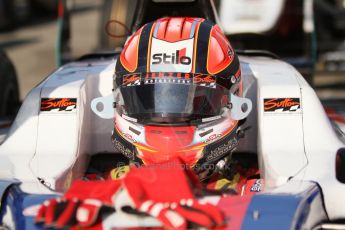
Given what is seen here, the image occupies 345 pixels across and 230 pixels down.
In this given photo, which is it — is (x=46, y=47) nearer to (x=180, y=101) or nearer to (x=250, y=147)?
(x=250, y=147)

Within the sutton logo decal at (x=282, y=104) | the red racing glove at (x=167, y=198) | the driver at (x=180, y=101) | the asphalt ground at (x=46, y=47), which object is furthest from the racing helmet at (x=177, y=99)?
the asphalt ground at (x=46, y=47)

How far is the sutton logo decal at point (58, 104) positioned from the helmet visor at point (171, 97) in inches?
13.7

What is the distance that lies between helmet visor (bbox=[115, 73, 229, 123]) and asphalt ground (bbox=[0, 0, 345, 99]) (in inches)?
159

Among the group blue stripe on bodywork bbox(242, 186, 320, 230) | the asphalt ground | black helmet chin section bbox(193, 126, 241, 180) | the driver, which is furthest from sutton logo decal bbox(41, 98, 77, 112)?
the asphalt ground

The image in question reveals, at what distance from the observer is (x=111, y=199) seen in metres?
2.61

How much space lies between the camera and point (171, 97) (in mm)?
3109

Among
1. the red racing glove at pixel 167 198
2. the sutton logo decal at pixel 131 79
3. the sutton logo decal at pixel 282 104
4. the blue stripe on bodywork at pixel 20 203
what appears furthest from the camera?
the sutton logo decal at pixel 282 104

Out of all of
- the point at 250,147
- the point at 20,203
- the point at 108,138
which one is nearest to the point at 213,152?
the point at 250,147

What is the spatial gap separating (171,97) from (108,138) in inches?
28.3

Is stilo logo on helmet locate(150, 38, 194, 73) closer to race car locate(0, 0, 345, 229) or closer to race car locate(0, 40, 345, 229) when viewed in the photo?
race car locate(0, 0, 345, 229)

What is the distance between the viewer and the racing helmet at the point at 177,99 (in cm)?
311

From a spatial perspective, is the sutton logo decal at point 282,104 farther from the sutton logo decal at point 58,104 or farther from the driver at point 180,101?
the sutton logo decal at point 58,104

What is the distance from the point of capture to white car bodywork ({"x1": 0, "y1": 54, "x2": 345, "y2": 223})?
3.09 meters

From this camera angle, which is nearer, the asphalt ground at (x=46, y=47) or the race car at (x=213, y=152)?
the race car at (x=213, y=152)
